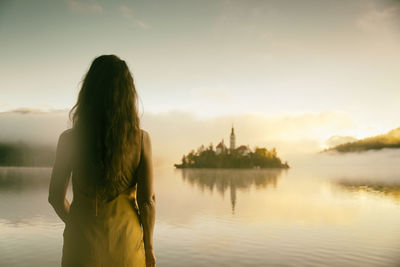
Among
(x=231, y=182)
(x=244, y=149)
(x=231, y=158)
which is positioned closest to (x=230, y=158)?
(x=231, y=158)

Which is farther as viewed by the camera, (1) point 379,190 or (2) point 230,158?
(2) point 230,158

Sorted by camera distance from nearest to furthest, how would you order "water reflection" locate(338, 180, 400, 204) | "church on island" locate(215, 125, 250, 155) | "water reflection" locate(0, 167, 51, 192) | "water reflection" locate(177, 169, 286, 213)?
"water reflection" locate(338, 180, 400, 204)
"water reflection" locate(0, 167, 51, 192)
"water reflection" locate(177, 169, 286, 213)
"church on island" locate(215, 125, 250, 155)

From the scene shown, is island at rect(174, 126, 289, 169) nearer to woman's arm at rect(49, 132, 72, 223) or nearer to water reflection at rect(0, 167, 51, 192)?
water reflection at rect(0, 167, 51, 192)

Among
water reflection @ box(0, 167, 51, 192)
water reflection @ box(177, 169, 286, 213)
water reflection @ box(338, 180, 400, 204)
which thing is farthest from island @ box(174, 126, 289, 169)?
water reflection @ box(338, 180, 400, 204)

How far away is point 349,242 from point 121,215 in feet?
44.3

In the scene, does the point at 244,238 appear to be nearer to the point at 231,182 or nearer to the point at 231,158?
the point at 231,182

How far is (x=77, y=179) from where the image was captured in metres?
1.98

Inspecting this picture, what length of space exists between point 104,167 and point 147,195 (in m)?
0.29

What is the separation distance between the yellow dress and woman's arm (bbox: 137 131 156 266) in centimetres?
8

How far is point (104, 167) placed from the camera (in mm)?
1963

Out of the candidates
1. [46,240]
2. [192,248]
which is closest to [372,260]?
[192,248]

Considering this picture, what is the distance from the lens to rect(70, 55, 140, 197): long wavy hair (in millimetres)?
1962

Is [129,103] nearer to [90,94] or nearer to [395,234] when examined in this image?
[90,94]

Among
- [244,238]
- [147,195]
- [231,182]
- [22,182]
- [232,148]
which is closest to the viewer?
[147,195]
